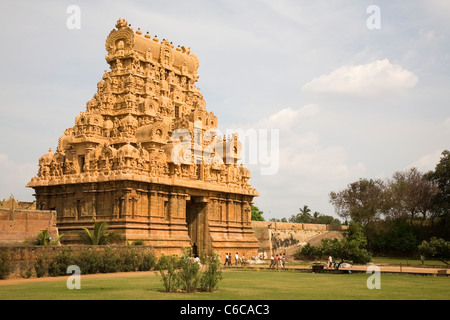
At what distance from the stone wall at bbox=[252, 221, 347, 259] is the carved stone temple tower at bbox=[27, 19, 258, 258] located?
7.36 metres

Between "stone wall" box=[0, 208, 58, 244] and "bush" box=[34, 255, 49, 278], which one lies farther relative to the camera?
"stone wall" box=[0, 208, 58, 244]

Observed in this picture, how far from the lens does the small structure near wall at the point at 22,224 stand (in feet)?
104

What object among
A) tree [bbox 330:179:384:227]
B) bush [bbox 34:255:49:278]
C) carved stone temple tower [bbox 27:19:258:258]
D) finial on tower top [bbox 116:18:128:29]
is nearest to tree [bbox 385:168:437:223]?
tree [bbox 330:179:384:227]

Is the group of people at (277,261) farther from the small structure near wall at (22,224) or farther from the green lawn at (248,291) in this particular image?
the small structure near wall at (22,224)

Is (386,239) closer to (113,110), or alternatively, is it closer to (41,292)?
(113,110)

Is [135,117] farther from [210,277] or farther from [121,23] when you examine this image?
[210,277]

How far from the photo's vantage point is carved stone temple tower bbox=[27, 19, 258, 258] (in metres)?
36.9

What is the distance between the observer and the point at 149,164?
37.9 meters

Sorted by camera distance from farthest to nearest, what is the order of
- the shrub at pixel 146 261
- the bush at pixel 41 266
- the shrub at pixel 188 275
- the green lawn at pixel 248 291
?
the shrub at pixel 146 261
the bush at pixel 41 266
the shrub at pixel 188 275
the green lawn at pixel 248 291

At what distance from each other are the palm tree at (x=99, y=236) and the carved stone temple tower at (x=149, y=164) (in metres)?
0.92

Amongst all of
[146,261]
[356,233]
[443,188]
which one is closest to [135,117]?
[146,261]

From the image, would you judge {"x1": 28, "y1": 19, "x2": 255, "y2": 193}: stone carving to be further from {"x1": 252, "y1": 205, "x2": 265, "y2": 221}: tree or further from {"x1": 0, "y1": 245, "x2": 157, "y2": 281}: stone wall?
{"x1": 252, "y1": 205, "x2": 265, "y2": 221}: tree

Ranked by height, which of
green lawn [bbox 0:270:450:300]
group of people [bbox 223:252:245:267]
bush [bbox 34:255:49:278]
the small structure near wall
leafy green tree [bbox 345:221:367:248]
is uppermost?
the small structure near wall

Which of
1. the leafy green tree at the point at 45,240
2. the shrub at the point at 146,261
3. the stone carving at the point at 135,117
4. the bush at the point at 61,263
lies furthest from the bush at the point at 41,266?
the stone carving at the point at 135,117
